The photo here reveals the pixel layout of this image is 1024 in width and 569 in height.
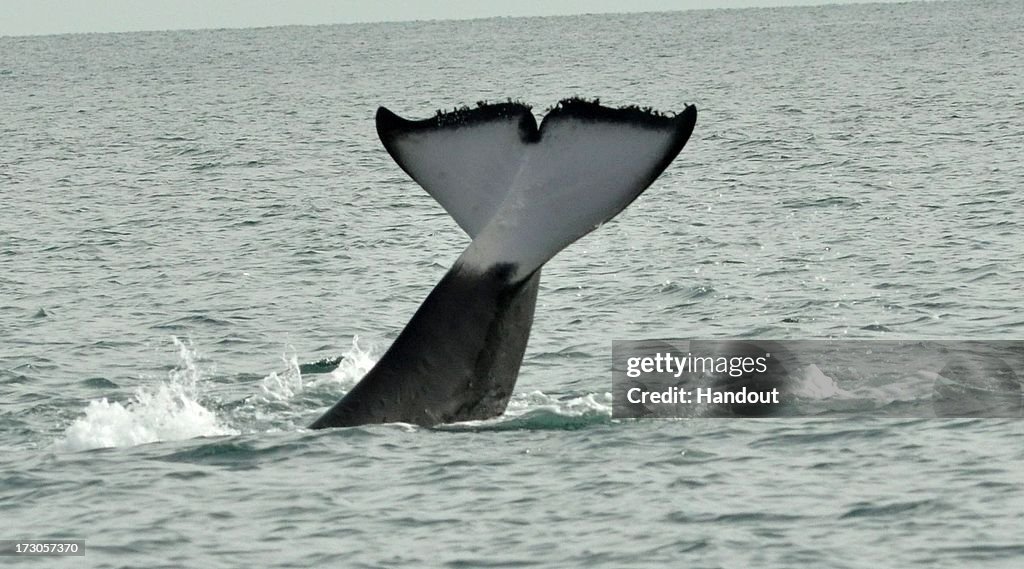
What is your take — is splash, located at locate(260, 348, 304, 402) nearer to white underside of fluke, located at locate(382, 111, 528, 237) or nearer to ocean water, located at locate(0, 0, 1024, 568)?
ocean water, located at locate(0, 0, 1024, 568)

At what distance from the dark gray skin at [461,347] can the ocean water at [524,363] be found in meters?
0.58

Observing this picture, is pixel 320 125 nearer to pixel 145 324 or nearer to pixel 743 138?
pixel 743 138

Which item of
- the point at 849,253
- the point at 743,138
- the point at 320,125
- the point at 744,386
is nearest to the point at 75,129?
the point at 320,125

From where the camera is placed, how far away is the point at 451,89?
86.2 metres

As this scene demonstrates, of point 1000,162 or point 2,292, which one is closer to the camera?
point 2,292

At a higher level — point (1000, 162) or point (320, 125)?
point (320, 125)

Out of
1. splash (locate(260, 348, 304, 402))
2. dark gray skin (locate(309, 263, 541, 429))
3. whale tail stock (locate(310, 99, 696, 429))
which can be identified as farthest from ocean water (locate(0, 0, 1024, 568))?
whale tail stock (locate(310, 99, 696, 429))

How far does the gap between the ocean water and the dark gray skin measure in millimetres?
584

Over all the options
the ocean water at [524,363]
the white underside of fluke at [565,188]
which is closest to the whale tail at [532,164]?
the white underside of fluke at [565,188]

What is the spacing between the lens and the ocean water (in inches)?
435

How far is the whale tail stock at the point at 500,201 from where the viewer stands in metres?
10.5

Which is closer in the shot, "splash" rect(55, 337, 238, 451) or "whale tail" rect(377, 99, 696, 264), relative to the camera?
"whale tail" rect(377, 99, 696, 264)

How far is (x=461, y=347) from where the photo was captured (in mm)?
10977

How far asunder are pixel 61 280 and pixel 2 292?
1266mm
